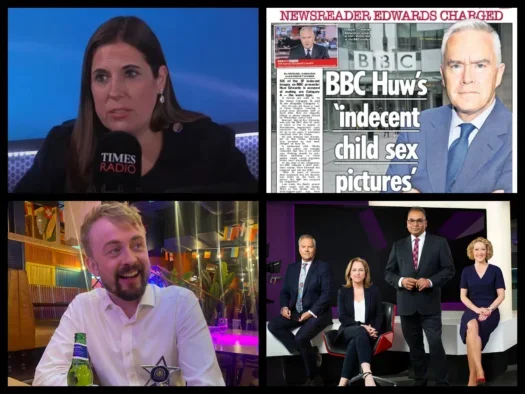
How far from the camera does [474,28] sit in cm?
666

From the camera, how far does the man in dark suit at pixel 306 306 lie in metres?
6.58

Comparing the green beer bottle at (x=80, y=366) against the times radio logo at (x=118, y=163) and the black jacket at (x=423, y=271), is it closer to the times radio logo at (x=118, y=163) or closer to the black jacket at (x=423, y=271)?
the times radio logo at (x=118, y=163)

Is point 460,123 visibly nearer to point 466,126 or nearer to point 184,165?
point 466,126

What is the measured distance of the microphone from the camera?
6672 millimetres

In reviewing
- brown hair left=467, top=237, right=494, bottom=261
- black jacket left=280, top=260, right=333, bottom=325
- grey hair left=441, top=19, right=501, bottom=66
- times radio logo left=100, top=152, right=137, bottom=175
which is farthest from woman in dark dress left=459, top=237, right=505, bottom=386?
times radio logo left=100, top=152, right=137, bottom=175

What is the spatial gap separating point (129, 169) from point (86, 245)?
66 cm

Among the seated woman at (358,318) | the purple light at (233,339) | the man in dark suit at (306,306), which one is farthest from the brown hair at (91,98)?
the seated woman at (358,318)

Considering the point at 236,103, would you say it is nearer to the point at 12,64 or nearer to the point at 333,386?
the point at 12,64

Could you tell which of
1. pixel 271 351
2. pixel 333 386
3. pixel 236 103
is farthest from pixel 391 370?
pixel 236 103

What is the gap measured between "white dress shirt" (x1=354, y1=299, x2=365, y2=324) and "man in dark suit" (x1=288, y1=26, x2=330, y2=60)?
1864 mm

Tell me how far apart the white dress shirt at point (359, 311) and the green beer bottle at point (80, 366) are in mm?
2005

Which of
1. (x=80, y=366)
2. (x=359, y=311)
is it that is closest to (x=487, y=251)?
(x=359, y=311)

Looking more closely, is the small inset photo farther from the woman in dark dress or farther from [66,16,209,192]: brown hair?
the woman in dark dress

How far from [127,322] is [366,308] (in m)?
1.77
